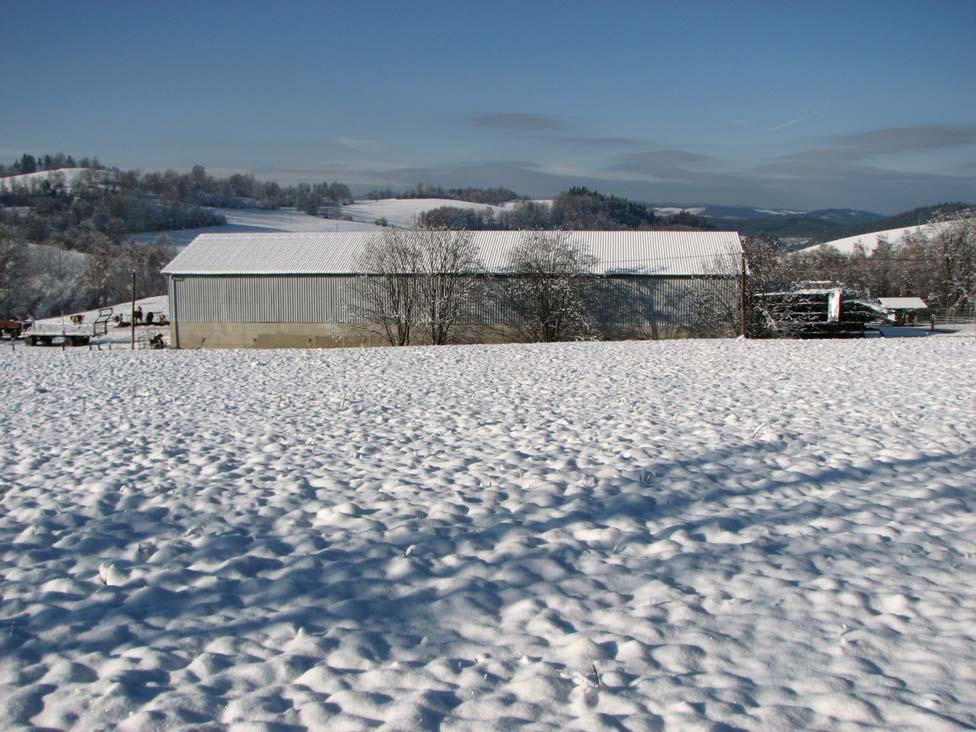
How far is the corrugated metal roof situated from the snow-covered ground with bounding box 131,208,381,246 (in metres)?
81.5

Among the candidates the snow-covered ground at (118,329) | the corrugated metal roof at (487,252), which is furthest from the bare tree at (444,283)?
Answer: the snow-covered ground at (118,329)

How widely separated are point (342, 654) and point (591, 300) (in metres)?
37.2

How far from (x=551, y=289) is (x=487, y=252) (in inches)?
195

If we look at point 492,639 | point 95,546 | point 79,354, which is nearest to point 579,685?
point 492,639

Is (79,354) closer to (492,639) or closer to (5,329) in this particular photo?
(492,639)

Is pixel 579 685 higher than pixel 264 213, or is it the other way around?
pixel 264 213

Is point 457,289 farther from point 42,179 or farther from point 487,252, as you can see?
point 42,179

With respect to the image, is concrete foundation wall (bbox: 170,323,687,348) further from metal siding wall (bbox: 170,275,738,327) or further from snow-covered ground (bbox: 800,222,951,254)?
snow-covered ground (bbox: 800,222,951,254)

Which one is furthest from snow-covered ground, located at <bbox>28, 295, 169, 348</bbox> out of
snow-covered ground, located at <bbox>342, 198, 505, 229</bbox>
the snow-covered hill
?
the snow-covered hill

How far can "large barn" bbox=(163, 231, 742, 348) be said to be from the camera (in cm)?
3938

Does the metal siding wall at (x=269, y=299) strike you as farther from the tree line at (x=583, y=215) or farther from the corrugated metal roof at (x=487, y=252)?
the tree line at (x=583, y=215)

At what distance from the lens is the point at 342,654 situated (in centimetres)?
412

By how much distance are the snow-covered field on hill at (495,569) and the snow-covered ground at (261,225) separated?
118407 millimetres

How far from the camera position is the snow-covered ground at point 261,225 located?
445 ft
